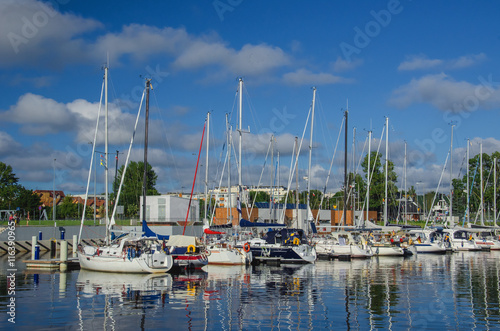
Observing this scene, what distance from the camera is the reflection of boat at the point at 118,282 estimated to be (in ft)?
90.8

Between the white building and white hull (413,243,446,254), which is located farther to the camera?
the white building

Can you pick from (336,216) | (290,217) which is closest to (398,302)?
(290,217)

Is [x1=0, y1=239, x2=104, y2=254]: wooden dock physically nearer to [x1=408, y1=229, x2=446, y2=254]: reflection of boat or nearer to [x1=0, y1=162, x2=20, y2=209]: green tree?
[x1=408, y1=229, x2=446, y2=254]: reflection of boat

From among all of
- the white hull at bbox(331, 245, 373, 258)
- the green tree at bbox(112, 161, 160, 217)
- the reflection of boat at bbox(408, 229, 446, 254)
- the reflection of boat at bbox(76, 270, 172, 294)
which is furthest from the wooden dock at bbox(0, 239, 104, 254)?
the green tree at bbox(112, 161, 160, 217)

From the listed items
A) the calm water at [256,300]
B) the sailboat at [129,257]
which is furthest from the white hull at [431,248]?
the sailboat at [129,257]

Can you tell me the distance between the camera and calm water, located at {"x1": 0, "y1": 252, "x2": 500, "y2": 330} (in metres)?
19.0

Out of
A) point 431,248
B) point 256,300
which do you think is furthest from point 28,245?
point 431,248

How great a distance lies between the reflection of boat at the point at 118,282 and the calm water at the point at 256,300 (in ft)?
0.19

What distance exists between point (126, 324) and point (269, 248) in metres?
25.9

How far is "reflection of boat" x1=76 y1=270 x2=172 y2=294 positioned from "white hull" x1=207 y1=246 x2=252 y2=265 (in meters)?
7.24

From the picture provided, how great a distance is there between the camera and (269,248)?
43.8 m

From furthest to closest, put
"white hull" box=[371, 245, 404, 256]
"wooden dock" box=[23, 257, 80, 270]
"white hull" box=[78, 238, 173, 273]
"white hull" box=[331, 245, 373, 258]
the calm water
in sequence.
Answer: "white hull" box=[371, 245, 404, 256] → "white hull" box=[331, 245, 373, 258] → "wooden dock" box=[23, 257, 80, 270] → "white hull" box=[78, 238, 173, 273] → the calm water

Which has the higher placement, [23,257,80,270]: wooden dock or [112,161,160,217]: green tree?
[112,161,160,217]: green tree

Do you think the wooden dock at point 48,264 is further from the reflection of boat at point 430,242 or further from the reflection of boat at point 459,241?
the reflection of boat at point 459,241
